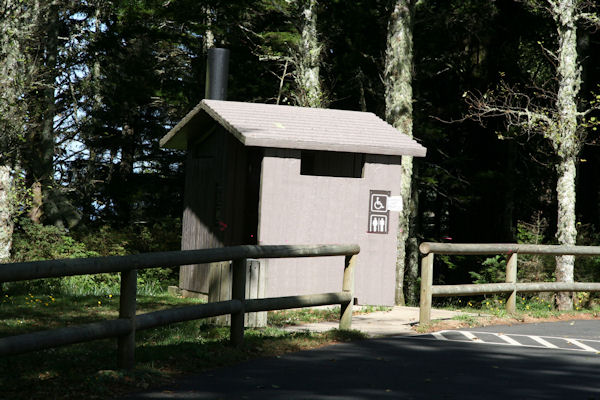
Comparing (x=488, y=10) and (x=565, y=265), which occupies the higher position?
(x=488, y=10)

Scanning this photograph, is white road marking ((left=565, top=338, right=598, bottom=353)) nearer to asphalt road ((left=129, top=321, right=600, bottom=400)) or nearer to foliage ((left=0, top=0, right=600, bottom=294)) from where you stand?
asphalt road ((left=129, top=321, right=600, bottom=400))

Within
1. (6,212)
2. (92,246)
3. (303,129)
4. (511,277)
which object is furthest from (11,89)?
(511,277)

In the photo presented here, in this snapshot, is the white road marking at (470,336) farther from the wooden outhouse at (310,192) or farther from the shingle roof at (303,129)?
the shingle roof at (303,129)

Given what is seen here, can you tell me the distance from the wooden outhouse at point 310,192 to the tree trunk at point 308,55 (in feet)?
28.1

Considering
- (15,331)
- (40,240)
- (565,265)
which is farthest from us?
(40,240)

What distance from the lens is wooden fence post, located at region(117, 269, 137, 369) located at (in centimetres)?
701

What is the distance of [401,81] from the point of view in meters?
19.1

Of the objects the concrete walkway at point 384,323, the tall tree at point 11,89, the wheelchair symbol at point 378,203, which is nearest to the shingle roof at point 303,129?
the wheelchair symbol at point 378,203

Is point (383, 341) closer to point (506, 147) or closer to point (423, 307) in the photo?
point (423, 307)

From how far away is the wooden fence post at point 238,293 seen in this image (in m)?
8.34

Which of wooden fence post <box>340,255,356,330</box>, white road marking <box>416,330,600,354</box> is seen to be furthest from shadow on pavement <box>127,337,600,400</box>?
A: wooden fence post <box>340,255,356,330</box>

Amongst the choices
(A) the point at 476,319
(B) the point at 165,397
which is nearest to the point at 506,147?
(A) the point at 476,319

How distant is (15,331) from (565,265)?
37.7 ft

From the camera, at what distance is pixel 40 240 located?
23688 millimetres
